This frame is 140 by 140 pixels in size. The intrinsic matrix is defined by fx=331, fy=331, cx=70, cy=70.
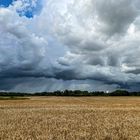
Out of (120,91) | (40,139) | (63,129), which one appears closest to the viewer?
(40,139)

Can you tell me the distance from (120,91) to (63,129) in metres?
178

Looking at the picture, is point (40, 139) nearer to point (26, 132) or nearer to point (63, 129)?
point (26, 132)

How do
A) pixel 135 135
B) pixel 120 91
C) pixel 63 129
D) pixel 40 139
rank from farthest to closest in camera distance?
pixel 120 91
pixel 63 129
pixel 135 135
pixel 40 139

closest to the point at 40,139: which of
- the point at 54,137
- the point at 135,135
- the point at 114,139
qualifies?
the point at 54,137

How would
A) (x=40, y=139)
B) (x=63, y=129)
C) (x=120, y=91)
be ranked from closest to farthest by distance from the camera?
(x=40, y=139)
(x=63, y=129)
(x=120, y=91)

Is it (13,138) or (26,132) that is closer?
(13,138)

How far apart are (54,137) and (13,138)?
2.22 metres

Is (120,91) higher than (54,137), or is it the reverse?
(120,91)

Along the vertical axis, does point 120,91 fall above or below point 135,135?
above

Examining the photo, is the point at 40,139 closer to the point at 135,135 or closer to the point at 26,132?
the point at 26,132

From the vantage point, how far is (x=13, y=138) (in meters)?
17.3

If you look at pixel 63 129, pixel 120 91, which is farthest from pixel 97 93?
pixel 63 129

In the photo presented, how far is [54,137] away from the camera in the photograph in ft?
58.9

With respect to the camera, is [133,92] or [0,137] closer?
[0,137]
